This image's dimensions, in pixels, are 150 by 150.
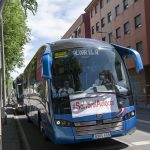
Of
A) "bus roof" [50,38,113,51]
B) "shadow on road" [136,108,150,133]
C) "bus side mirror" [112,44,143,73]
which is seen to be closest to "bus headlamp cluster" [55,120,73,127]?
"bus roof" [50,38,113,51]

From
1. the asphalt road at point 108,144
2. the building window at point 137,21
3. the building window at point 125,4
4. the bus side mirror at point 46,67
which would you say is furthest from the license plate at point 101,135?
the building window at point 125,4

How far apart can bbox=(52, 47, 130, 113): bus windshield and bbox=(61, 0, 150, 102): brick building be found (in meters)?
26.0

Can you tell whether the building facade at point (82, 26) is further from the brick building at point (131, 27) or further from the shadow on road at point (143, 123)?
the shadow on road at point (143, 123)

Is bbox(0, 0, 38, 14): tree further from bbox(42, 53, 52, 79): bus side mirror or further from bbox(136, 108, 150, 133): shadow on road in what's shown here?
bbox(136, 108, 150, 133): shadow on road

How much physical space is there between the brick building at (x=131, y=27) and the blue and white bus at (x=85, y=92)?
26031 mm

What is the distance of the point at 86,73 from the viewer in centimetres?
1117

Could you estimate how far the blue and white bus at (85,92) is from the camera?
1067 cm

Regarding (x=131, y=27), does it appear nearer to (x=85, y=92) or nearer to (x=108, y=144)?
(x=108, y=144)

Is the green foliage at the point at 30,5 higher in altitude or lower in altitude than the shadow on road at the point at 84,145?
higher

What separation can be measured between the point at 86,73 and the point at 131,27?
35.1m

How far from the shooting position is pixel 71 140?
34.8ft

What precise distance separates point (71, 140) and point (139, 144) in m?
1.98

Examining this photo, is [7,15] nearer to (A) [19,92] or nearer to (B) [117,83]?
(A) [19,92]

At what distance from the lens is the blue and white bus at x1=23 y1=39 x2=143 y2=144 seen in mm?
10672
